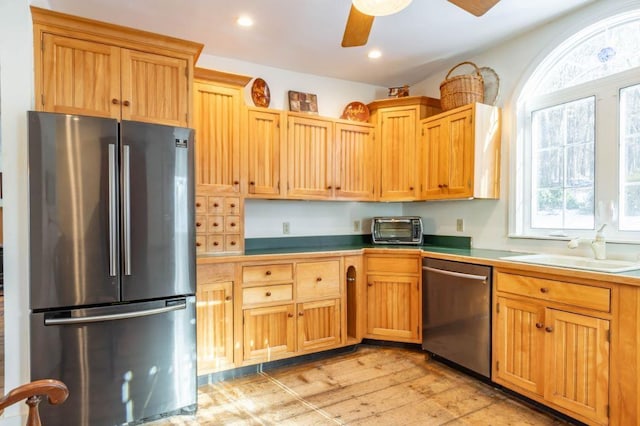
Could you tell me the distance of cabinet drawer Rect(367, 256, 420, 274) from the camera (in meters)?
3.18

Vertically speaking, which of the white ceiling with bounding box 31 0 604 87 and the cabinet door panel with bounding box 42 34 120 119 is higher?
the white ceiling with bounding box 31 0 604 87

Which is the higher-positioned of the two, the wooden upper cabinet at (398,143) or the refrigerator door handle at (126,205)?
the wooden upper cabinet at (398,143)

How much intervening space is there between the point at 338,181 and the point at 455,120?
1168 mm

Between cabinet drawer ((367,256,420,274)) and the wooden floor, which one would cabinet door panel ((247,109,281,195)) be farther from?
the wooden floor

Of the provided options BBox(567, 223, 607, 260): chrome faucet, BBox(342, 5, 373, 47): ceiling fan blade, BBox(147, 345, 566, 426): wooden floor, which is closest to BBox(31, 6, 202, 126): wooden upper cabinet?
BBox(342, 5, 373, 47): ceiling fan blade

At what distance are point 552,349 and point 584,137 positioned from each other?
5.03 feet

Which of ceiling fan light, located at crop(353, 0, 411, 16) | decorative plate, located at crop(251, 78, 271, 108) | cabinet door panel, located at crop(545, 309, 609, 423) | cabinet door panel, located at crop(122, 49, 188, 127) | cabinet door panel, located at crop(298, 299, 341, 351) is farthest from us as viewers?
Result: decorative plate, located at crop(251, 78, 271, 108)

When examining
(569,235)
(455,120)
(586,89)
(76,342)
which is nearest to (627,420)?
(569,235)

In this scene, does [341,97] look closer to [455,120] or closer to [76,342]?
[455,120]

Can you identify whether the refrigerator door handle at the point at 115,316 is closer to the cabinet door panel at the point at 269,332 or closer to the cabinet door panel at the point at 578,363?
the cabinet door panel at the point at 269,332

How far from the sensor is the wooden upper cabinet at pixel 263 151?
3.07 metres

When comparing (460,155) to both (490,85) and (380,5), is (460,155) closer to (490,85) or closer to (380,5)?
(490,85)

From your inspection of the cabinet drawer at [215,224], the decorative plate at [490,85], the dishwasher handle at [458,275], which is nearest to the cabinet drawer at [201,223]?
the cabinet drawer at [215,224]

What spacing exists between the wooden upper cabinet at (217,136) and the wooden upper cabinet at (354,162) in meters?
0.99
